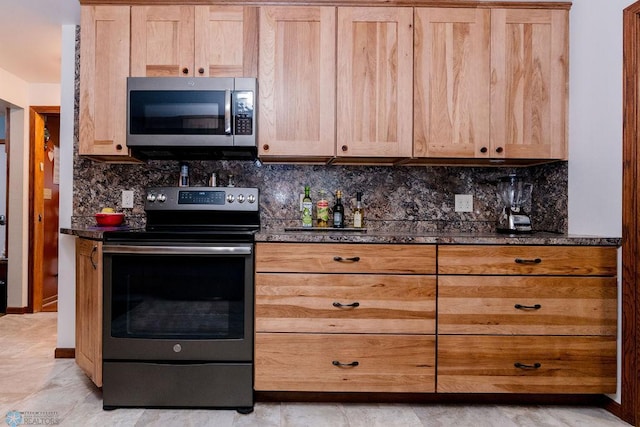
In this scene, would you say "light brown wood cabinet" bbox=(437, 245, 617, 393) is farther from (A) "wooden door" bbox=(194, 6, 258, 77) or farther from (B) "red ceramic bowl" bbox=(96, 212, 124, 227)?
(B) "red ceramic bowl" bbox=(96, 212, 124, 227)

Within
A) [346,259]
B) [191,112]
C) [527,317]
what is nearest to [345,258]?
[346,259]

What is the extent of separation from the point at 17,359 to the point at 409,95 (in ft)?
9.48

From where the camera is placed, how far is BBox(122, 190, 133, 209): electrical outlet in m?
2.69

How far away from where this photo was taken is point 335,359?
2035 mm

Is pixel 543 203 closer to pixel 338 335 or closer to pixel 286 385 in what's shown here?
pixel 338 335

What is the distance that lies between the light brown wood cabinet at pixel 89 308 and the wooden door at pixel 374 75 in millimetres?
1378

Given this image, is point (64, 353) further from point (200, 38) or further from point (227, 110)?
point (200, 38)

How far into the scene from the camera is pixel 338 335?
6.66ft

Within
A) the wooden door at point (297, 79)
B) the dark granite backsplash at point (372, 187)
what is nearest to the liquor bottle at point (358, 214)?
the dark granite backsplash at point (372, 187)

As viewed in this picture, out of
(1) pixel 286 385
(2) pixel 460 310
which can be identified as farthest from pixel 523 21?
(1) pixel 286 385

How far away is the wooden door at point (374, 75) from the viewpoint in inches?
91.4

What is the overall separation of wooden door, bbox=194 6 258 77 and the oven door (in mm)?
990

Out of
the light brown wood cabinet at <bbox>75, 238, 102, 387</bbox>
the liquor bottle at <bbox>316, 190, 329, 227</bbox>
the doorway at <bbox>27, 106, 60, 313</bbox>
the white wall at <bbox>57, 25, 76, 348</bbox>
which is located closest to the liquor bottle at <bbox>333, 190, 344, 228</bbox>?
the liquor bottle at <bbox>316, 190, 329, 227</bbox>

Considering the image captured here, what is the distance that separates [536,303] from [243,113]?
173 cm
